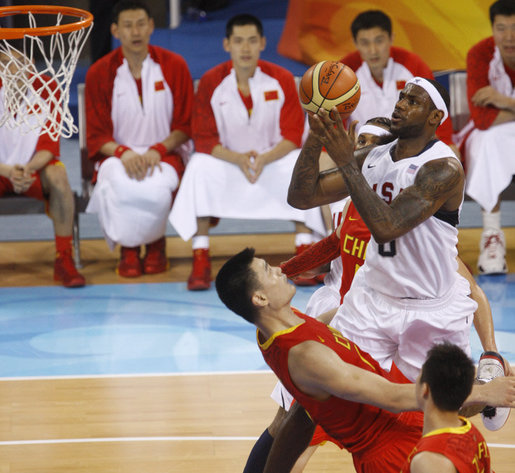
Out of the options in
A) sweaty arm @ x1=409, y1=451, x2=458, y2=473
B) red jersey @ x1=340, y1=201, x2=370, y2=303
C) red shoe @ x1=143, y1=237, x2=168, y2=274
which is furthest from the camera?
red shoe @ x1=143, y1=237, x2=168, y2=274

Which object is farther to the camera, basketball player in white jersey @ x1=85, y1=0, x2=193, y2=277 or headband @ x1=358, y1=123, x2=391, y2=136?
basketball player in white jersey @ x1=85, y1=0, x2=193, y2=277

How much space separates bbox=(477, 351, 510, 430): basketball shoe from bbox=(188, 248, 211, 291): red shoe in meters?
3.38

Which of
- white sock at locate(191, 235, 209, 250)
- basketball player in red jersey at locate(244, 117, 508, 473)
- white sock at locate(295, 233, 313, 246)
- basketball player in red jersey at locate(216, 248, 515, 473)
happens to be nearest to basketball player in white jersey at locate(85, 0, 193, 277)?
white sock at locate(191, 235, 209, 250)

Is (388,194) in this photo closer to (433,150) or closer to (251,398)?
(433,150)

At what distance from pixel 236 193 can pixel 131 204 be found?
2.64ft

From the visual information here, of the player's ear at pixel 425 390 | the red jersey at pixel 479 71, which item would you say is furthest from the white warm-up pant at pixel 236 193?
the player's ear at pixel 425 390

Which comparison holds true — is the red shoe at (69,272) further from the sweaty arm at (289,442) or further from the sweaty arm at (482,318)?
the sweaty arm at (289,442)

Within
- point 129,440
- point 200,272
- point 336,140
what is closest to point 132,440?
point 129,440

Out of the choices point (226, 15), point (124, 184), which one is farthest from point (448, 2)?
point (124, 184)

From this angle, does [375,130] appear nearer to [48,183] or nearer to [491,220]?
[491,220]

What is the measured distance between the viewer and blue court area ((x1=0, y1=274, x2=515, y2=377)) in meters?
5.67

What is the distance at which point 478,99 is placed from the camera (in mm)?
7242

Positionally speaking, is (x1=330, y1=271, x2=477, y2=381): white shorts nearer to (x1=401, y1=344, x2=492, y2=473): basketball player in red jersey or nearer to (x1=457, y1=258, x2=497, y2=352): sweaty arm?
(x1=457, y1=258, x2=497, y2=352): sweaty arm

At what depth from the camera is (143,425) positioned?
4.79 meters
